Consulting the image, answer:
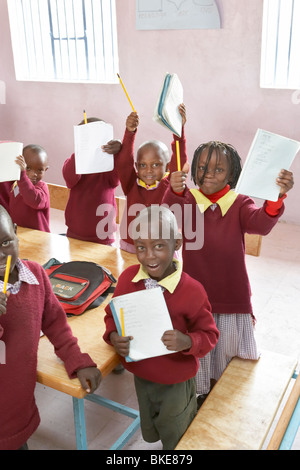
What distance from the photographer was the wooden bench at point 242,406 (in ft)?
5.06

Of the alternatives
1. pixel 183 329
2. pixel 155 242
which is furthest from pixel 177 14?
pixel 183 329

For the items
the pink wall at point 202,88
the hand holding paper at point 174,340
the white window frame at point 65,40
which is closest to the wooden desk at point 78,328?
the hand holding paper at point 174,340

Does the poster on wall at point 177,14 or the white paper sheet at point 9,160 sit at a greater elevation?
the poster on wall at point 177,14

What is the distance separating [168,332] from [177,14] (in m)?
→ 3.95

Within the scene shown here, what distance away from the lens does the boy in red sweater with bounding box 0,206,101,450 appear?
1358mm

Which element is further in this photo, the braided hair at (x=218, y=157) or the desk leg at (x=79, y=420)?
the braided hair at (x=218, y=157)

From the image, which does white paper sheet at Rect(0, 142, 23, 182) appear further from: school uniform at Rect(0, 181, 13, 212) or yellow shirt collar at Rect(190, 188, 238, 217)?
yellow shirt collar at Rect(190, 188, 238, 217)

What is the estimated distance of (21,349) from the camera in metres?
1.39

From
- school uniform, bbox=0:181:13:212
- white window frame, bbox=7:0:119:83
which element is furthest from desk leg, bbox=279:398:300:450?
white window frame, bbox=7:0:119:83

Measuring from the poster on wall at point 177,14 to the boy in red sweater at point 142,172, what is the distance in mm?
2490

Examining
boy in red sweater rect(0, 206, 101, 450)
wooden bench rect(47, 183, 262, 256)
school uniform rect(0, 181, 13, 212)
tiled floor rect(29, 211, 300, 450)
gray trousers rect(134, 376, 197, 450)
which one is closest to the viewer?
boy in red sweater rect(0, 206, 101, 450)

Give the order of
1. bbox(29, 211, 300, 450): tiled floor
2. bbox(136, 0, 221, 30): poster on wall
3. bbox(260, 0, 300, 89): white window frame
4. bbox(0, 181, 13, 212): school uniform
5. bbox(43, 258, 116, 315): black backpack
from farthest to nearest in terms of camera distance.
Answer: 1. bbox(136, 0, 221, 30): poster on wall
2. bbox(260, 0, 300, 89): white window frame
3. bbox(0, 181, 13, 212): school uniform
4. bbox(29, 211, 300, 450): tiled floor
5. bbox(43, 258, 116, 315): black backpack

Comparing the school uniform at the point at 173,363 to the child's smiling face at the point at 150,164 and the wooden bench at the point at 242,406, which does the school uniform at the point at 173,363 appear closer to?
the wooden bench at the point at 242,406

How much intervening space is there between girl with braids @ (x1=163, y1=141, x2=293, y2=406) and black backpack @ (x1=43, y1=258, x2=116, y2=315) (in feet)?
1.17
